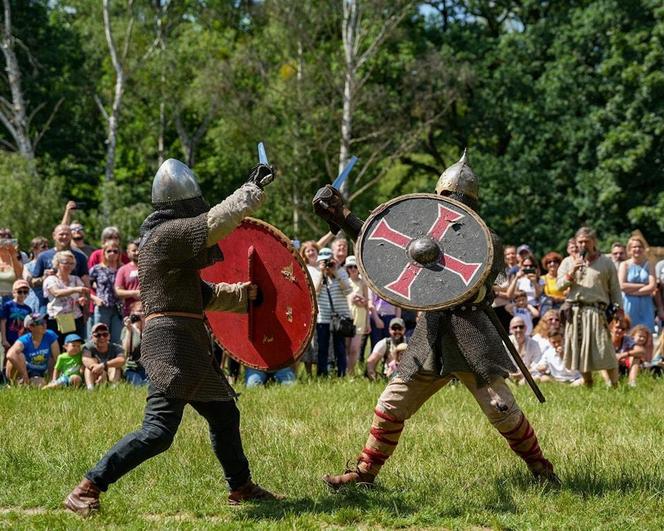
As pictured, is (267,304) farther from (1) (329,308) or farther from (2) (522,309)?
(2) (522,309)

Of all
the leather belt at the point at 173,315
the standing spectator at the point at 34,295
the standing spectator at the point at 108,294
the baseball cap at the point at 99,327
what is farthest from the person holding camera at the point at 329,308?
the leather belt at the point at 173,315

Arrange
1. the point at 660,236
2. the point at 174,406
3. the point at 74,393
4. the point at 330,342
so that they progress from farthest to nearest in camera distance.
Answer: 1. the point at 660,236
2. the point at 330,342
3. the point at 74,393
4. the point at 174,406

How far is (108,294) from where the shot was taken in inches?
364

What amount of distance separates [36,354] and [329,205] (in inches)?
194

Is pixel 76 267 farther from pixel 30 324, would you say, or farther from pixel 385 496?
pixel 385 496

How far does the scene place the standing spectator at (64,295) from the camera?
9.09m

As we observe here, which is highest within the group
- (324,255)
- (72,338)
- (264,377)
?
(324,255)

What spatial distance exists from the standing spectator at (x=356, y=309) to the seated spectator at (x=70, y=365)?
264 cm

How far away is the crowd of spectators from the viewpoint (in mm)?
8773

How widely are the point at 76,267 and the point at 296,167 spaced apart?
15.3 meters

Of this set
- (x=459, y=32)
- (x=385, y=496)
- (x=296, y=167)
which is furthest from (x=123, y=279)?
(x=459, y=32)

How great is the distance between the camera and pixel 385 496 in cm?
500

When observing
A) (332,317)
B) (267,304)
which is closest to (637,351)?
(332,317)

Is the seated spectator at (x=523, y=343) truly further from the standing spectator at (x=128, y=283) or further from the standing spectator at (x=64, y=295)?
the standing spectator at (x=64, y=295)
